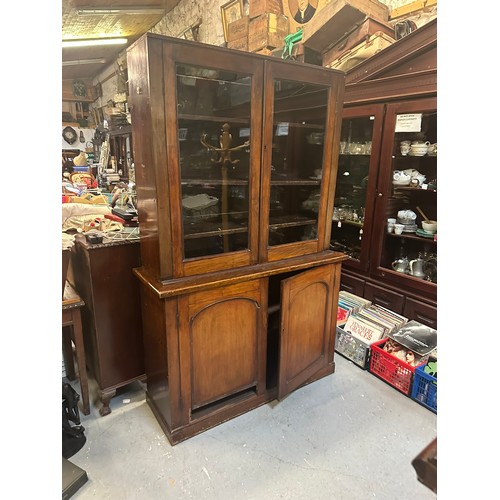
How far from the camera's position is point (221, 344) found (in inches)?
63.4

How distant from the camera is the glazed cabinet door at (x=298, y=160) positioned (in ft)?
5.01

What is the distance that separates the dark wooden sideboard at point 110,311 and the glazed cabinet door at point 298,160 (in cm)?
68

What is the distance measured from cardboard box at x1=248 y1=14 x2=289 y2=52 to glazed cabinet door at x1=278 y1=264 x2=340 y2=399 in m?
1.98

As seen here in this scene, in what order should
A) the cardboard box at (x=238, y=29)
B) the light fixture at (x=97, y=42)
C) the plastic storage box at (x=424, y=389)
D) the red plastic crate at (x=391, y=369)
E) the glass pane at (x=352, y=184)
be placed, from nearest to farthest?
the plastic storage box at (x=424, y=389) → the red plastic crate at (x=391, y=369) → the glass pane at (x=352, y=184) → the cardboard box at (x=238, y=29) → the light fixture at (x=97, y=42)

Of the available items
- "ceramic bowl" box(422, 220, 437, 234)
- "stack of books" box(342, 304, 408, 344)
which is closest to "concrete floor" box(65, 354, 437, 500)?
"stack of books" box(342, 304, 408, 344)

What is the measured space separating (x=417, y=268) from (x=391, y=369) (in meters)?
0.66

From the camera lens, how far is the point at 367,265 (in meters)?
2.38

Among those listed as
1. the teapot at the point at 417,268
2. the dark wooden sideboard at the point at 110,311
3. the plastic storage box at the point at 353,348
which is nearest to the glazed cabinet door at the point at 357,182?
the teapot at the point at 417,268

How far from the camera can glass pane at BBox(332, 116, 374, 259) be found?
95.3 inches

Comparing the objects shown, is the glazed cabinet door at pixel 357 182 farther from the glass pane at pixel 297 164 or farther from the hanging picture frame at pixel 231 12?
the hanging picture frame at pixel 231 12

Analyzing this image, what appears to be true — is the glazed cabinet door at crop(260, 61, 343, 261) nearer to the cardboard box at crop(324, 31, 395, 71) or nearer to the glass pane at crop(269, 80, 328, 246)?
the glass pane at crop(269, 80, 328, 246)

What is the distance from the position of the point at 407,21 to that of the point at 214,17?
7.32ft
